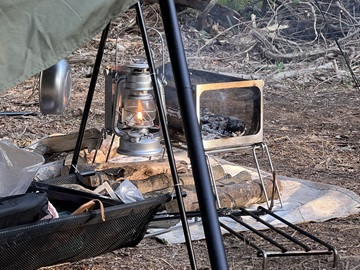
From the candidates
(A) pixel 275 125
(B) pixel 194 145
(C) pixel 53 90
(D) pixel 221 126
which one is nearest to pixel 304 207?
(D) pixel 221 126

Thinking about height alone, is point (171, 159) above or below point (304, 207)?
above

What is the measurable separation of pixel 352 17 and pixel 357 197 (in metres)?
3.85

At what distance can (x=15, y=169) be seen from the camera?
2.32 meters

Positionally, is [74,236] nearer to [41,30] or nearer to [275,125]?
[41,30]

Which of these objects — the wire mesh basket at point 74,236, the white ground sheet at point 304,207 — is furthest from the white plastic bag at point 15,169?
the white ground sheet at point 304,207

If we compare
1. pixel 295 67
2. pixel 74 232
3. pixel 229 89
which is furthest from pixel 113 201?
pixel 295 67

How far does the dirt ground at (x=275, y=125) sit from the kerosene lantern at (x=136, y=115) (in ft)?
1.48

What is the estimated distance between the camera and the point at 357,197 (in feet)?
11.8

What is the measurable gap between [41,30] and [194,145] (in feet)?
1.57

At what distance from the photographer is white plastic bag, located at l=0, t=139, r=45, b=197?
227 cm

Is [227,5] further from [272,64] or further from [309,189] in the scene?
[309,189]

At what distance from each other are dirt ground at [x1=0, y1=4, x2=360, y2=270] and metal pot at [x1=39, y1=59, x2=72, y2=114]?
717 millimetres

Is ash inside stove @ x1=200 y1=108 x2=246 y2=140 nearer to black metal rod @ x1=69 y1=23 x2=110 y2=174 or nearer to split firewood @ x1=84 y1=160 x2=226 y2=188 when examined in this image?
split firewood @ x1=84 y1=160 x2=226 y2=188

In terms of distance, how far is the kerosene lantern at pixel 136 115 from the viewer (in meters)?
3.21
